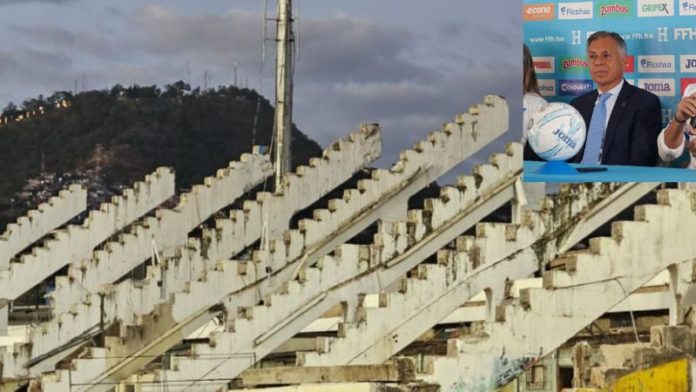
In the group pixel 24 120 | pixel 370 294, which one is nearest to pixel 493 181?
pixel 370 294

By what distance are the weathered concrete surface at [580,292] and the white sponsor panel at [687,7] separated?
2.39 metres

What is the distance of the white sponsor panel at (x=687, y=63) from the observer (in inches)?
1211

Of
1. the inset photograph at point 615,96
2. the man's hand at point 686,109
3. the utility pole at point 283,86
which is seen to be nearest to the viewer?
the man's hand at point 686,109

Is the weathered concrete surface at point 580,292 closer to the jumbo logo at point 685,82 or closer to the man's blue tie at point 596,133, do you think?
the man's blue tie at point 596,133

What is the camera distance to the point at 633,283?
31047 millimetres

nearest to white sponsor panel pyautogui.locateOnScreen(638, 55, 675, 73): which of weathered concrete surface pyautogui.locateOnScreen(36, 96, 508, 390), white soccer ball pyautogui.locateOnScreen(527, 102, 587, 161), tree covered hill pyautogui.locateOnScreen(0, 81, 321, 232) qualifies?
white soccer ball pyautogui.locateOnScreen(527, 102, 587, 161)

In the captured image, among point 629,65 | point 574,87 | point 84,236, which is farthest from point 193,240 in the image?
point 629,65

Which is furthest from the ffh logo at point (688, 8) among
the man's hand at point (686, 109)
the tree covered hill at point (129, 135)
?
the tree covered hill at point (129, 135)

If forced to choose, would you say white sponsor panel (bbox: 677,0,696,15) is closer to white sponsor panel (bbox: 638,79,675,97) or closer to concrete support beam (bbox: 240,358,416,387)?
white sponsor panel (bbox: 638,79,675,97)

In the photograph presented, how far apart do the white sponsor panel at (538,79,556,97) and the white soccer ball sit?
21cm

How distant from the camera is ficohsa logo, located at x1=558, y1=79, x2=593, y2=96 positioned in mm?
31156

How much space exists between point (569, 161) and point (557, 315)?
79.6 inches

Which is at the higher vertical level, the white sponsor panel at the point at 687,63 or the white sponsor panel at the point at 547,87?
the white sponsor panel at the point at 687,63

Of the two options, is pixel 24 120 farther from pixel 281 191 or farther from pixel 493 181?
pixel 493 181
